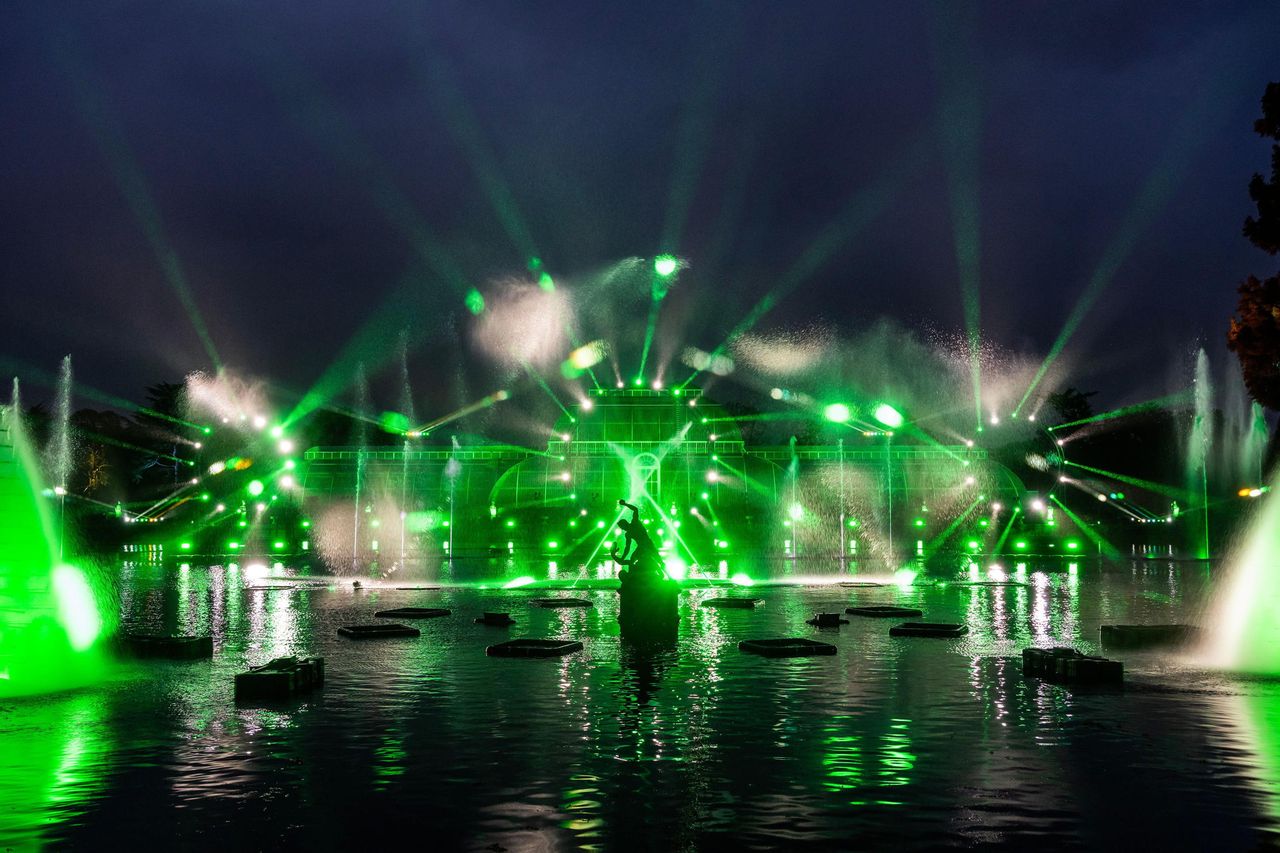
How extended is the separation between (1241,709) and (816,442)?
334ft

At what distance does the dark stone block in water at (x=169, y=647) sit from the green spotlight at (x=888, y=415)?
103m

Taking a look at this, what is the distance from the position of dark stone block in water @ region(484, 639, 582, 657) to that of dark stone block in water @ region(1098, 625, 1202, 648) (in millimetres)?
10041

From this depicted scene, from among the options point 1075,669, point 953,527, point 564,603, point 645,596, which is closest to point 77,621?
point 645,596

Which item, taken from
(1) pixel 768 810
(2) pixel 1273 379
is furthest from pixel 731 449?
(1) pixel 768 810

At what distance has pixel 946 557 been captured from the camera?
76.1 metres

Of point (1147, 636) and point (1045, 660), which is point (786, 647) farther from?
point (1147, 636)

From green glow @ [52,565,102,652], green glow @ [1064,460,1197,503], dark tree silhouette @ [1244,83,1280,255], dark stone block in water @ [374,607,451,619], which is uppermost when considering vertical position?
dark tree silhouette @ [1244,83,1280,255]

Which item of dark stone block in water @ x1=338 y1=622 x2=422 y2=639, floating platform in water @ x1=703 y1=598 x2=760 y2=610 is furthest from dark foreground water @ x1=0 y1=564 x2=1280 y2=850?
floating platform in water @ x1=703 y1=598 x2=760 y2=610

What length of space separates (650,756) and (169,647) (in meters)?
12.3

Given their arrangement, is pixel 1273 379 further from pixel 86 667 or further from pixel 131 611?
pixel 131 611

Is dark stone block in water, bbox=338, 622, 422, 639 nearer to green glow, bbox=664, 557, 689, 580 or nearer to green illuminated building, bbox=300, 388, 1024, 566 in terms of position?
green glow, bbox=664, 557, 689, 580

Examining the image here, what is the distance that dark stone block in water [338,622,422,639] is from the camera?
23.6m

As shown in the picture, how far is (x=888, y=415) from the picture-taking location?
121 m

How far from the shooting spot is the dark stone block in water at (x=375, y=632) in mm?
23609
